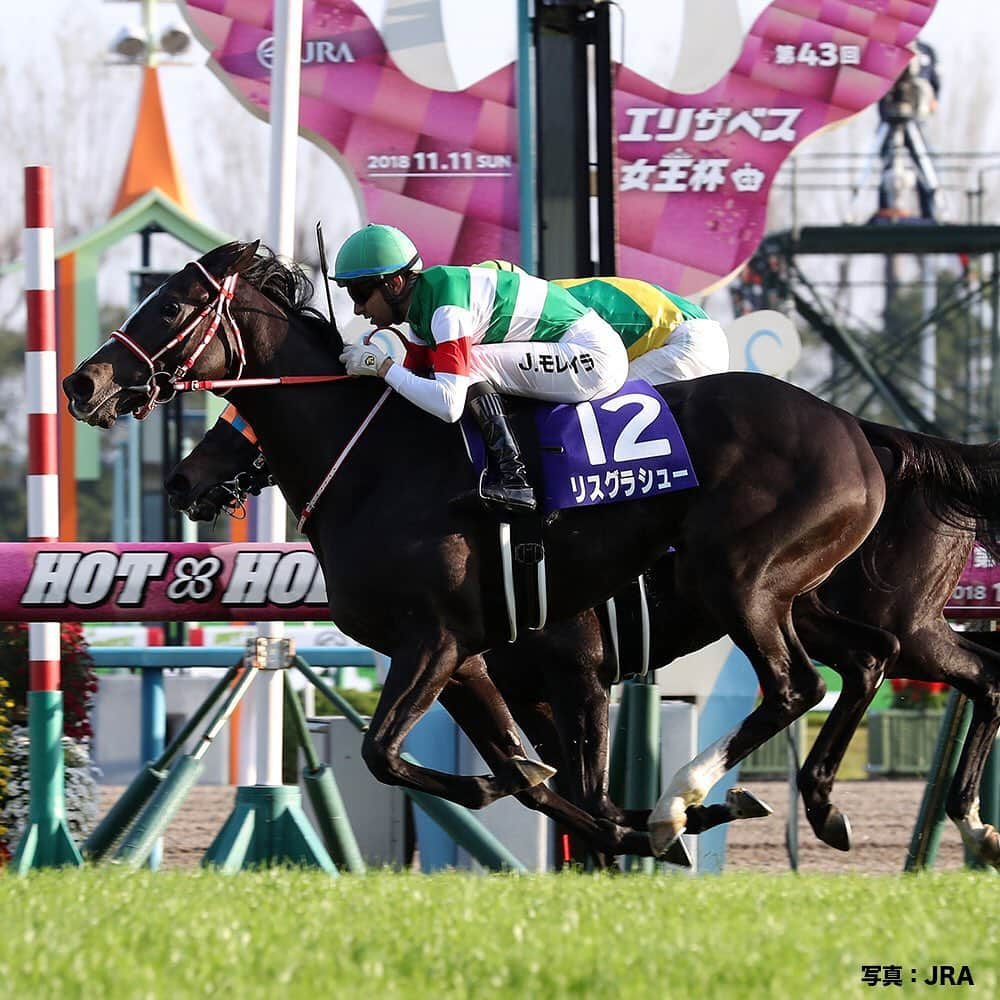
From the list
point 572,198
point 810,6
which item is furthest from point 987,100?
point 572,198

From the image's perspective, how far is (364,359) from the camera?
4.86 metres

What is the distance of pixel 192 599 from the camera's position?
553 cm

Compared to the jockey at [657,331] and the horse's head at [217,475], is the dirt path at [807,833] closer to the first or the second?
the jockey at [657,331]

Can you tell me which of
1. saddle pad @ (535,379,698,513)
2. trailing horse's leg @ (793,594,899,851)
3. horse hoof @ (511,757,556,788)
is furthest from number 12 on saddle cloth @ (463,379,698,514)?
trailing horse's leg @ (793,594,899,851)

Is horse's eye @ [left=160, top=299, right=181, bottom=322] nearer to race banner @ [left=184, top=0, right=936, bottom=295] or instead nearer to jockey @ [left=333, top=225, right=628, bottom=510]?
jockey @ [left=333, top=225, right=628, bottom=510]

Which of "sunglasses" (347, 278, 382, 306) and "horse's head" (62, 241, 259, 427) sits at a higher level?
"sunglasses" (347, 278, 382, 306)

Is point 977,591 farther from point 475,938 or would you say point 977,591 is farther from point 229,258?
point 475,938

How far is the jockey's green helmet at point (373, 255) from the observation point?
186 inches

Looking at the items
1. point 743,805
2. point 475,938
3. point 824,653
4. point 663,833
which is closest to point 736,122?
point 824,653

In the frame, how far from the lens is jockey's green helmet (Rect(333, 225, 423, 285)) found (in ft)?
15.5

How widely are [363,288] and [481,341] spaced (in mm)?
357

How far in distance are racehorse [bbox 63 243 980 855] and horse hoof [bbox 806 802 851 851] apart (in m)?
0.34

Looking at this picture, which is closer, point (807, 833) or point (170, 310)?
point (170, 310)

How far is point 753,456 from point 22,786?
109 inches
